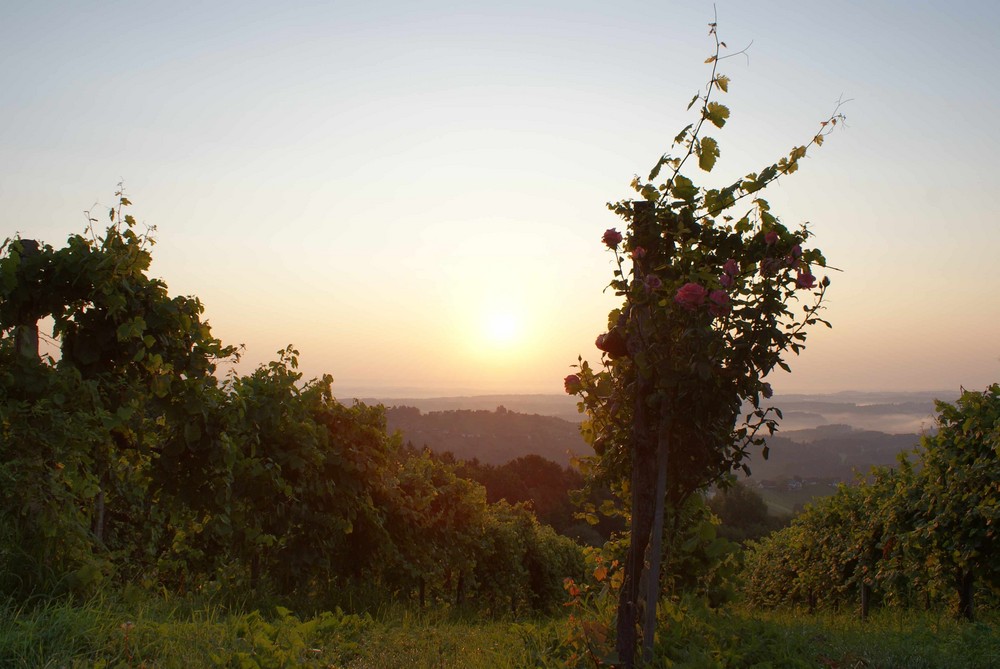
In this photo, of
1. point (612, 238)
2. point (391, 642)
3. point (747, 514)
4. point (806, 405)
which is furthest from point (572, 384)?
point (806, 405)

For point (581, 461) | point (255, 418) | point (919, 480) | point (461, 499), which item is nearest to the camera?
point (581, 461)

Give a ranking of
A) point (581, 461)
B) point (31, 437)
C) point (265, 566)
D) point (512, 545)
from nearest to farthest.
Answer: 1. point (31, 437)
2. point (581, 461)
3. point (265, 566)
4. point (512, 545)

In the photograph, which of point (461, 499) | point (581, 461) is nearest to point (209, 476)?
point (581, 461)

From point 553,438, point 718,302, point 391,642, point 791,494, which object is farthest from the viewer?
point 553,438

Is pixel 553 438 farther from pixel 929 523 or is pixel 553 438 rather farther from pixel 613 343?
pixel 613 343

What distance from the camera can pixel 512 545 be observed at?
11.9 m

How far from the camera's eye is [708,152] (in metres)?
4.64

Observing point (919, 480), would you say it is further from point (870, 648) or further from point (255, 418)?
point (255, 418)

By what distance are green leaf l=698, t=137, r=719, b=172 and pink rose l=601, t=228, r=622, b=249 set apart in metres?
0.75

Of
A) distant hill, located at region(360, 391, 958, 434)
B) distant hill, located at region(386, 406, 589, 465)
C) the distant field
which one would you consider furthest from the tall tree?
the distant field

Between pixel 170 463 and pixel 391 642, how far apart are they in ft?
9.12

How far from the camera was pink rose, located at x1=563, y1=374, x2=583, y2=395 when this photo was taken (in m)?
5.02

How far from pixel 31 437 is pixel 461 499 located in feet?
20.8

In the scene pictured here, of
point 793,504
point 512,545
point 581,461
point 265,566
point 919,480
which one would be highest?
point 581,461
